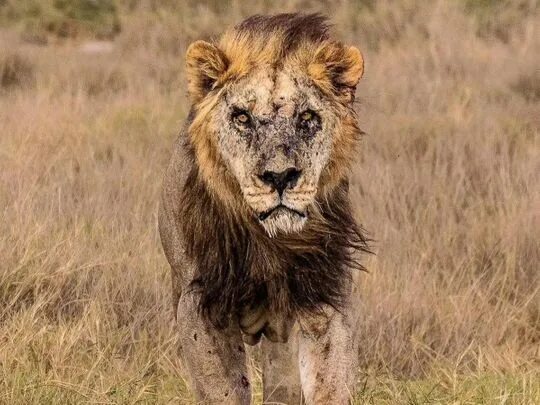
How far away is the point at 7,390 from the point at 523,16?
10859 mm

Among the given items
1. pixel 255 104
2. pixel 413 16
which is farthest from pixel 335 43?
pixel 413 16

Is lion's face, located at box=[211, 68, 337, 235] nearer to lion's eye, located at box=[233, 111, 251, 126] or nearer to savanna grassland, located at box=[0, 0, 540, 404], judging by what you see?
lion's eye, located at box=[233, 111, 251, 126]

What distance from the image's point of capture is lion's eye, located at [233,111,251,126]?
3.75 meters

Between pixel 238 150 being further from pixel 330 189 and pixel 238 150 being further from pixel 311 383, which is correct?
pixel 311 383

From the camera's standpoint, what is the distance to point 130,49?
47.5ft

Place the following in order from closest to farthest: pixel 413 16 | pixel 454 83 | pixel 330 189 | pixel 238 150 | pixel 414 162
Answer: pixel 238 150 → pixel 330 189 → pixel 414 162 → pixel 454 83 → pixel 413 16

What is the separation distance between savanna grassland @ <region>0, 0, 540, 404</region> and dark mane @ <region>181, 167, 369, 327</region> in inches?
20.8

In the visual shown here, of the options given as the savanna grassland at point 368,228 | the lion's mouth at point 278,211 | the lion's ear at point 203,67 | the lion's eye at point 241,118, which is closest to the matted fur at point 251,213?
the lion's ear at point 203,67

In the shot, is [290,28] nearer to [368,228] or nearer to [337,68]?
[337,68]

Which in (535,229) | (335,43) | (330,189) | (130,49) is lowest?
(130,49)

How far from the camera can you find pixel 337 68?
3.92 m

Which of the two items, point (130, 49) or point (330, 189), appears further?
point (130, 49)

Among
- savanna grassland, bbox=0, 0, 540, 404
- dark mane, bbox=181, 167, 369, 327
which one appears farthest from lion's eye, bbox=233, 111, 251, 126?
savanna grassland, bbox=0, 0, 540, 404

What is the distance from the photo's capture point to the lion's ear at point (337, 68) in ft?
12.7
